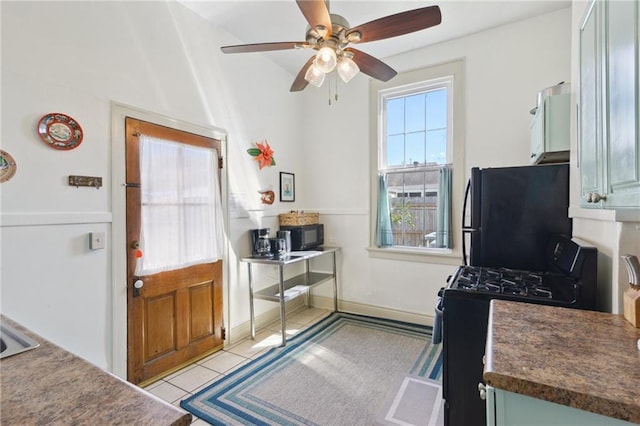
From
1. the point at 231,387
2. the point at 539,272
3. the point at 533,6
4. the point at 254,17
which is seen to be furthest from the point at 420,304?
the point at 254,17

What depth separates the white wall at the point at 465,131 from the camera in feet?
9.26

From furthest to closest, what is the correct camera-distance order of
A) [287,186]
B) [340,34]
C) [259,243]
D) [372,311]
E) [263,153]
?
[287,186] < [372,311] < [263,153] < [259,243] < [340,34]

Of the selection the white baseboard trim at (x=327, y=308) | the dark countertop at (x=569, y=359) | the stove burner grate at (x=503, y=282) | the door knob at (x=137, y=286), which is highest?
the stove burner grate at (x=503, y=282)

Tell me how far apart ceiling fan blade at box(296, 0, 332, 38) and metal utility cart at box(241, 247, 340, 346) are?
1.94m

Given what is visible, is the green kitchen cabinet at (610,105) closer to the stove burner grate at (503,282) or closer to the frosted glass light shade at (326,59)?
the stove burner grate at (503,282)

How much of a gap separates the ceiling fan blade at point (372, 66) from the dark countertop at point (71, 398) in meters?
2.12

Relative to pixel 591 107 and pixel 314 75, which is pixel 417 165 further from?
pixel 591 107

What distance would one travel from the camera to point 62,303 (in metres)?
1.87

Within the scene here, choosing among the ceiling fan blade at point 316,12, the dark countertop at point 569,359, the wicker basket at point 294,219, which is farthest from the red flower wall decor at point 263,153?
the dark countertop at point 569,359

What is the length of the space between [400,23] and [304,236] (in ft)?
7.73

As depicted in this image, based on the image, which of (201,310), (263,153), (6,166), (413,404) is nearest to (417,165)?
(263,153)

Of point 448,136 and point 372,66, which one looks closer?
point 372,66

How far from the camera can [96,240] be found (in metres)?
2.01

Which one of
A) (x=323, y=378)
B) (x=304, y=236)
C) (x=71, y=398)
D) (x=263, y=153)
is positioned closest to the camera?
(x=71, y=398)
